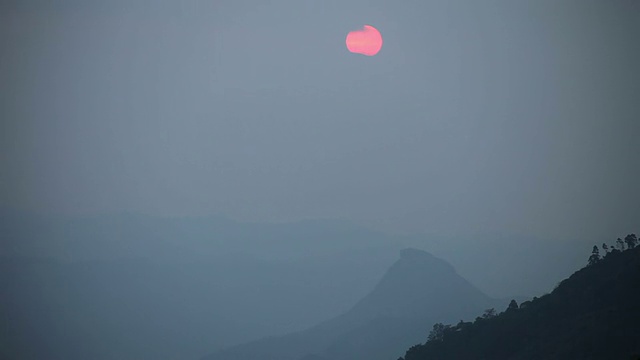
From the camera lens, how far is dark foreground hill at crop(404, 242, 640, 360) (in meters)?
41.3

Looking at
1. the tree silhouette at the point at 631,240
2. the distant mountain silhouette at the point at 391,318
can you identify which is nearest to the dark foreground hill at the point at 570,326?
the tree silhouette at the point at 631,240

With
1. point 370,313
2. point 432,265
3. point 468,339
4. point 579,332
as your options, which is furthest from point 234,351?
point 579,332

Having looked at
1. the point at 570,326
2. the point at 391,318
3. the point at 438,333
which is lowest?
the point at 570,326

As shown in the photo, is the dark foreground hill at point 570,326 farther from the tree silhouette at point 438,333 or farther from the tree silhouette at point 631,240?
the tree silhouette at point 631,240

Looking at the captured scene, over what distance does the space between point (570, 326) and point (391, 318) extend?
10380 cm

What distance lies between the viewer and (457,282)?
178125 millimetres

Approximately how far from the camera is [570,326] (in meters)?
45.2

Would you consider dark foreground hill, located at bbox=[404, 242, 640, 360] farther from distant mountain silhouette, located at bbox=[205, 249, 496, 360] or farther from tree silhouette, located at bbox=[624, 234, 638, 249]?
distant mountain silhouette, located at bbox=[205, 249, 496, 360]

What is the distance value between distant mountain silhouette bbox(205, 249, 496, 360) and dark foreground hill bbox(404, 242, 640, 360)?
77623 millimetres

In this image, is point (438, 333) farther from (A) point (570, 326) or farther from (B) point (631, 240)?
(B) point (631, 240)

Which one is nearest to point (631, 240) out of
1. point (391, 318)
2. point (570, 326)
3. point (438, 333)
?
point (570, 326)

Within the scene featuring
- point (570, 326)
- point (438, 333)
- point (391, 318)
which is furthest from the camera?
point (391, 318)

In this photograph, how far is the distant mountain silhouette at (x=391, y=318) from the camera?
133 meters

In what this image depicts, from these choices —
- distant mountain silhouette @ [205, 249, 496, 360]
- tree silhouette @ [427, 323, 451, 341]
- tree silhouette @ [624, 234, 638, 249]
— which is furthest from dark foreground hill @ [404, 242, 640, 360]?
distant mountain silhouette @ [205, 249, 496, 360]
